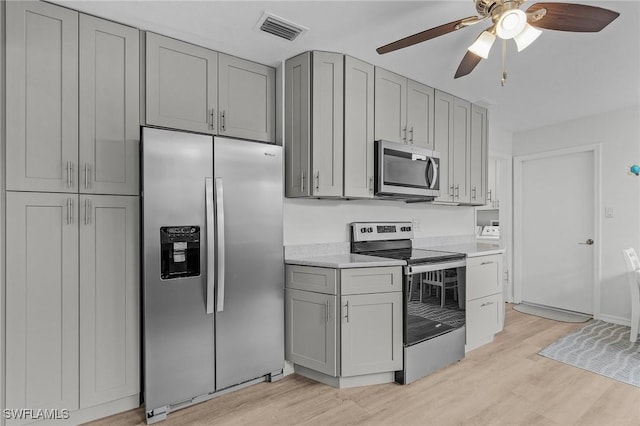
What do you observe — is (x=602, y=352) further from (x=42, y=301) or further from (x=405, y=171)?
(x=42, y=301)

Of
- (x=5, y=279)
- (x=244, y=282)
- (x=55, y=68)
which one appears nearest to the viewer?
(x=5, y=279)

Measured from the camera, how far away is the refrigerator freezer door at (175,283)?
2092 millimetres

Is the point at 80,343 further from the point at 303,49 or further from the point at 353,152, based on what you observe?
the point at 303,49

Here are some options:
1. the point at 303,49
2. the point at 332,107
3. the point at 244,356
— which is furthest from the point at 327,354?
the point at 303,49

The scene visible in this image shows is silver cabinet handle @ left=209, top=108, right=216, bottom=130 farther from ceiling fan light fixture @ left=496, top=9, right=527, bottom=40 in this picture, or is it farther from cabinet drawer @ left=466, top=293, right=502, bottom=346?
cabinet drawer @ left=466, top=293, right=502, bottom=346

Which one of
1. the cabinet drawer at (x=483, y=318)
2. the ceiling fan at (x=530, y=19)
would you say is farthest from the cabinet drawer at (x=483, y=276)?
the ceiling fan at (x=530, y=19)

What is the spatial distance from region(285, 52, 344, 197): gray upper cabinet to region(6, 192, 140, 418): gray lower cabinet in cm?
115

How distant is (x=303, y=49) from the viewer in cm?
262

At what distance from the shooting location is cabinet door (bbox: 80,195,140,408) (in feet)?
6.75

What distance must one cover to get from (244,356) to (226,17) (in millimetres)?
2180

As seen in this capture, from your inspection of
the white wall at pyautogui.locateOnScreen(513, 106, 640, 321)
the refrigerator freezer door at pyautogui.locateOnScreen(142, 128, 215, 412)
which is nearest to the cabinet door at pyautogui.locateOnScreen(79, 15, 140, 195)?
the refrigerator freezer door at pyautogui.locateOnScreen(142, 128, 215, 412)

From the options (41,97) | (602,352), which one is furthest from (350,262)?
(602,352)

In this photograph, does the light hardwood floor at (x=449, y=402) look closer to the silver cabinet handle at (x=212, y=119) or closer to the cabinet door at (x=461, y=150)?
the cabinet door at (x=461, y=150)

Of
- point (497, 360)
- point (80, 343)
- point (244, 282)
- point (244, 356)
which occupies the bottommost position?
point (497, 360)
